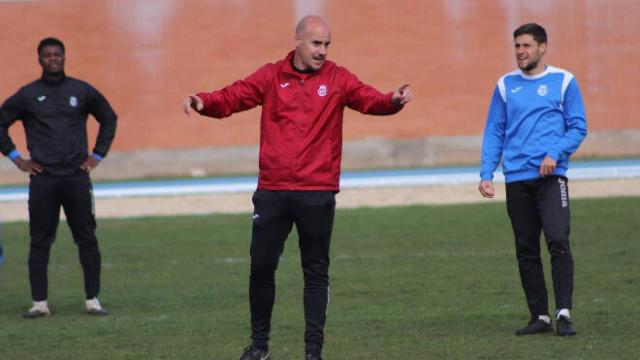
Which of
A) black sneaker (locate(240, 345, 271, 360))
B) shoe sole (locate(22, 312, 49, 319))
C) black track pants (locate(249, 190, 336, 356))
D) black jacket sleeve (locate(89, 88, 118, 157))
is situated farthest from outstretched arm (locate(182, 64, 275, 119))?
shoe sole (locate(22, 312, 49, 319))

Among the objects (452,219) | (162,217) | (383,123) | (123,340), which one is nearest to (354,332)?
(123,340)

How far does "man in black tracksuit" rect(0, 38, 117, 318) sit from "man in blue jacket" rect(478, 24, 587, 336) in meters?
3.39

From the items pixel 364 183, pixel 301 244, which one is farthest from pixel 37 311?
pixel 364 183

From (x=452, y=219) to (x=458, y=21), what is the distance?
1053 cm

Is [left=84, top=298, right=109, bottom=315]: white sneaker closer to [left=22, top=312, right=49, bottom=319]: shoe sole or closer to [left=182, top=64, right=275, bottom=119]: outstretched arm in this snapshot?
[left=22, top=312, right=49, bottom=319]: shoe sole

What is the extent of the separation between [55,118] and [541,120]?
12.7 feet

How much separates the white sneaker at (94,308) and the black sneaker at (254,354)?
2924 mm

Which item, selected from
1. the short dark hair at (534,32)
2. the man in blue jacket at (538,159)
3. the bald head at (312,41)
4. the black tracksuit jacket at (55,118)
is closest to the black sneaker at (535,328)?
the man in blue jacket at (538,159)

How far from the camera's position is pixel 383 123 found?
27406 mm

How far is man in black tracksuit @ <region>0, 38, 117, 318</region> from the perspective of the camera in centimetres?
1030

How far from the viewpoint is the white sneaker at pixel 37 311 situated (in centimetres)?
1030

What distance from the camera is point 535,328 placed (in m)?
8.55

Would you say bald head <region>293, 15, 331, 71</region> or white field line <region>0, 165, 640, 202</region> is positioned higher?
bald head <region>293, 15, 331, 71</region>

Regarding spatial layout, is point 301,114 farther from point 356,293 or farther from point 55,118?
point 356,293
